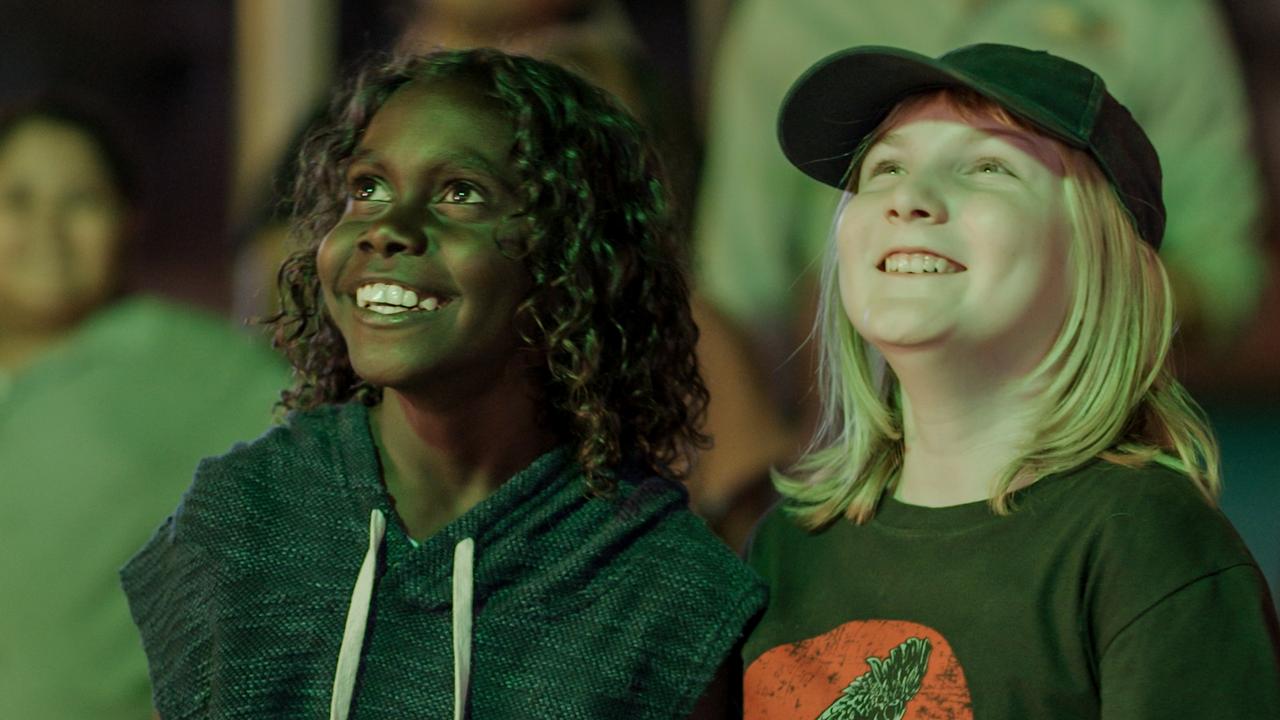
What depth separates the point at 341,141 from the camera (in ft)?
5.50

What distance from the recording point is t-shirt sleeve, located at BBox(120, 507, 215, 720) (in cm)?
151

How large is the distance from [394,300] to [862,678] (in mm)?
570

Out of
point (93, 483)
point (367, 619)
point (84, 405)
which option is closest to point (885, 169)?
point (367, 619)

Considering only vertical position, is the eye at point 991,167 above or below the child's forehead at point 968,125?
below

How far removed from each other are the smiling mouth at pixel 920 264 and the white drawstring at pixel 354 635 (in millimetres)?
564

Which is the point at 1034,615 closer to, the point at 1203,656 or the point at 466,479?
the point at 1203,656

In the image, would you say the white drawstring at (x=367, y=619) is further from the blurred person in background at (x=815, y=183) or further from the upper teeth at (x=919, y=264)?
the blurred person in background at (x=815, y=183)

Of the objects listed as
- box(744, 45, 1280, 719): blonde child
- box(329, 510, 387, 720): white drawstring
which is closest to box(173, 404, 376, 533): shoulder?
box(329, 510, 387, 720): white drawstring

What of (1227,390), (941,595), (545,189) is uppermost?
(545,189)

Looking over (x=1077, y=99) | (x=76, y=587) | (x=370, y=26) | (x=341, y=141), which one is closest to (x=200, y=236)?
(x=370, y=26)

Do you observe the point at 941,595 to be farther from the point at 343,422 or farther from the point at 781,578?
the point at 343,422

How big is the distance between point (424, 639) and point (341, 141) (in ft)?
1.78

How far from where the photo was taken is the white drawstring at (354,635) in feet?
4.76

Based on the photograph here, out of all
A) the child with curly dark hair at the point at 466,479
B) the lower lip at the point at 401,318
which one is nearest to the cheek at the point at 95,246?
the child with curly dark hair at the point at 466,479
